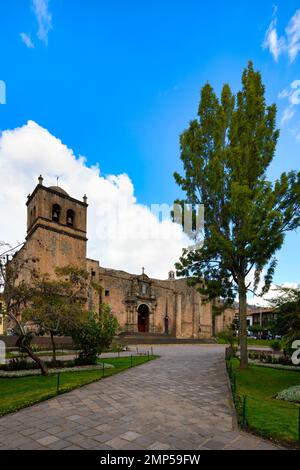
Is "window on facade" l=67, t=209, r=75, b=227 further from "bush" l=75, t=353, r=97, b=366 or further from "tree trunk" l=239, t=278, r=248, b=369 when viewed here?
"tree trunk" l=239, t=278, r=248, b=369

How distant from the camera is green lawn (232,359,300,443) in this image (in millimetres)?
5339

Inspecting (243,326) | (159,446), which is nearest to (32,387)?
(159,446)

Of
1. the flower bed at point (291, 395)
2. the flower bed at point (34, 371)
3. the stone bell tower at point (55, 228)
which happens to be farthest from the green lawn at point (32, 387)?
the stone bell tower at point (55, 228)

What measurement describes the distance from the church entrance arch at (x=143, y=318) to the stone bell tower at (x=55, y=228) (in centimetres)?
1261

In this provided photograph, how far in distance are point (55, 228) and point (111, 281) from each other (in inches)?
429

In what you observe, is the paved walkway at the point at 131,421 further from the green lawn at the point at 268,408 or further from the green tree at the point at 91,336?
the green tree at the point at 91,336

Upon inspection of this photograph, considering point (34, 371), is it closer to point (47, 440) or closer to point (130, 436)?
point (47, 440)

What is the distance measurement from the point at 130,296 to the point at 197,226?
26.1 meters

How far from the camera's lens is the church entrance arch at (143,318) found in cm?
4006

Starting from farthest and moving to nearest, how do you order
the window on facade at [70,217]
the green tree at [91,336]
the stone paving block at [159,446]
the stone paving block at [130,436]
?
the window on facade at [70,217] < the green tree at [91,336] < the stone paving block at [130,436] < the stone paving block at [159,446]

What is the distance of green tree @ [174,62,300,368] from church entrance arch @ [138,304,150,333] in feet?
88.9

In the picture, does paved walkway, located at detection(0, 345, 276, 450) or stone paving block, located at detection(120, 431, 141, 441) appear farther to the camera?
stone paving block, located at detection(120, 431, 141, 441)

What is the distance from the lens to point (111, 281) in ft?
122

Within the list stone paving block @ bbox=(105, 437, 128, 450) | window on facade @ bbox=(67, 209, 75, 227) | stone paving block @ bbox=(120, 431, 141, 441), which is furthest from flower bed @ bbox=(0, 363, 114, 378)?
window on facade @ bbox=(67, 209, 75, 227)
